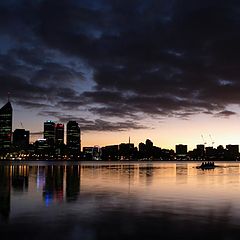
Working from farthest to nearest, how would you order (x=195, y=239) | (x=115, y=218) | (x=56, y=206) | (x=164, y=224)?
1. (x=56, y=206)
2. (x=115, y=218)
3. (x=164, y=224)
4. (x=195, y=239)

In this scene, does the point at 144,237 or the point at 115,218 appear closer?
the point at 144,237

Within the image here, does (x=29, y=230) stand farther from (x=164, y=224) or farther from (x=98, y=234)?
(x=164, y=224)

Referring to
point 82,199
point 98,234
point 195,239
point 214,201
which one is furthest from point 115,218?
point 214,201

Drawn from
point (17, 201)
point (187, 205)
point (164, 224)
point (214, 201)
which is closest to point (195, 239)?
point (164, 224)

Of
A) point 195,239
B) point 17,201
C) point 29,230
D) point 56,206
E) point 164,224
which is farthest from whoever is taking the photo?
point 17,201

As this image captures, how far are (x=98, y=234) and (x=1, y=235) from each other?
19.1 feet

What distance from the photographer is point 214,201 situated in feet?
134

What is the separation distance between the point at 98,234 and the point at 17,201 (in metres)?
18.4

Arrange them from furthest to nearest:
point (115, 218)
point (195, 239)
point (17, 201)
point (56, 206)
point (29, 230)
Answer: point (17, 201), point (56, 206), point (115, 218), point (29, 230), point (195, 239)

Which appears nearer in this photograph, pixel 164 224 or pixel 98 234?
pixel 98 234

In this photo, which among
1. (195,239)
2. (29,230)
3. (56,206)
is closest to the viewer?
(195,239)

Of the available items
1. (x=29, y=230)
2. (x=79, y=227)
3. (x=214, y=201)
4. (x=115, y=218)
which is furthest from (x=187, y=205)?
(x=29, y=230)

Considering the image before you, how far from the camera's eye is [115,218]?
95.5ft

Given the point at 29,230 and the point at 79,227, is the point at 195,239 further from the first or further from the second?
the point at 29,230
